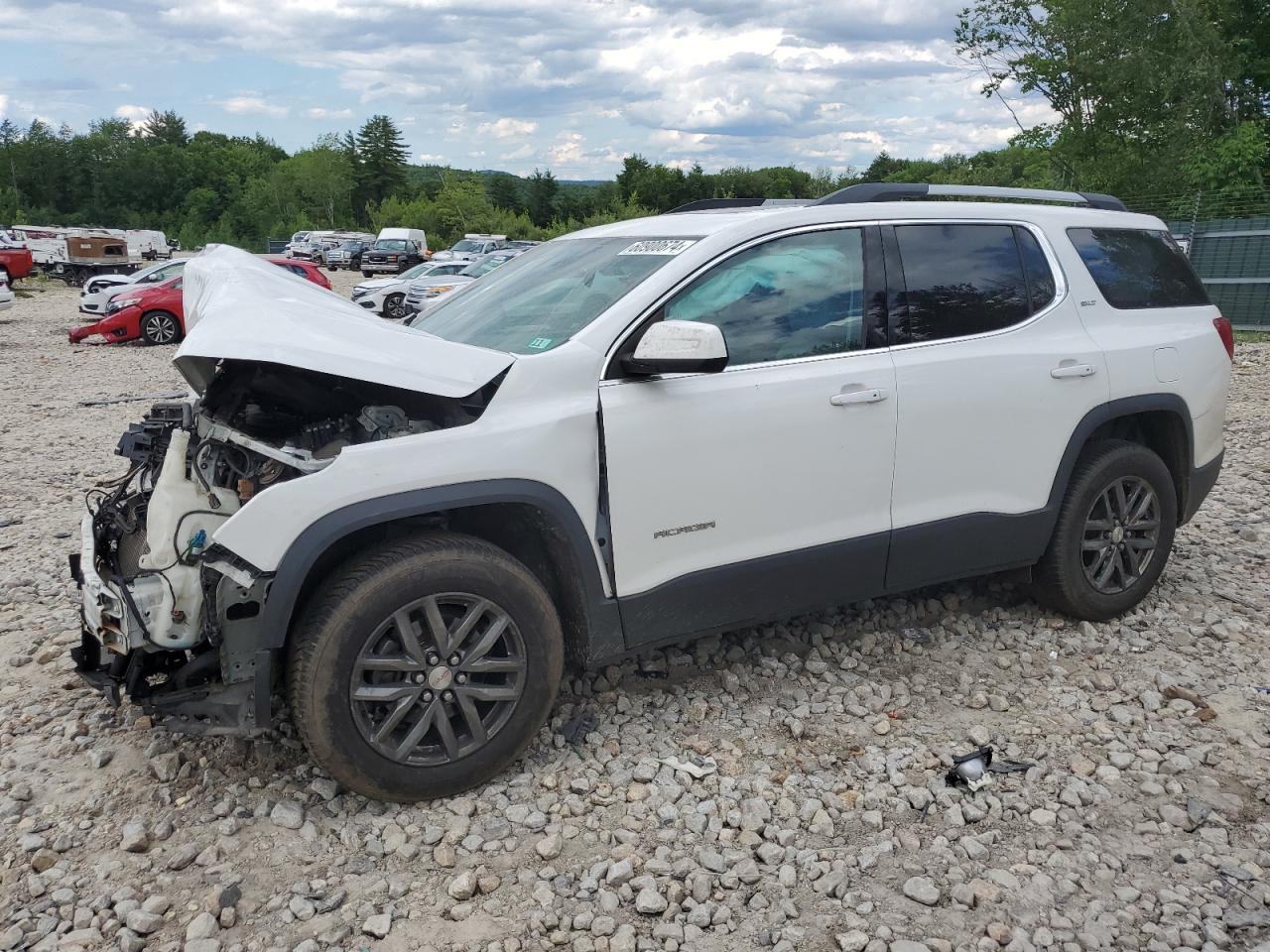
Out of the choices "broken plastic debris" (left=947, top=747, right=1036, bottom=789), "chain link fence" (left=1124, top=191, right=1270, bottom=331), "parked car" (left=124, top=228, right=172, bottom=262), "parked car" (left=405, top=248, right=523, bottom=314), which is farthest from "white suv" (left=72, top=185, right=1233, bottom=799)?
"parked car" (left=124, top=228, right=172, bottom=262)

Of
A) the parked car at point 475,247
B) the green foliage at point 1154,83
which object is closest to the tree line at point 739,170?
the green foliage at point 1154,83

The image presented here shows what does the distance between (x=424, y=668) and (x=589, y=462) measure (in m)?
0.86

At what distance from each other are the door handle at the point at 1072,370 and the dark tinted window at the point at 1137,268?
0.41m

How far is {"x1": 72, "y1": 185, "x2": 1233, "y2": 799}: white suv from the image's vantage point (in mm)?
3057

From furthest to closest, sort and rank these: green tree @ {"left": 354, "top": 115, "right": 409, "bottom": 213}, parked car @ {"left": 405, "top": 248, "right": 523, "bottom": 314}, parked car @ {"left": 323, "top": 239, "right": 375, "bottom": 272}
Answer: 1. green tree @ {"left": 354, "top": 115, "right": 409, "bottom": 213}
2. parked car @ {"left": 323, "top": 239, "right": 375, "bottom": 272}
3. parked car @ {"left": 405, "top": 248, "right": 523, "bottom": 314}

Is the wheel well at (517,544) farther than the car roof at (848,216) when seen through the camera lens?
No

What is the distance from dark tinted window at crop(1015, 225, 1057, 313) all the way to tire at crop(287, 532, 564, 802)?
256 cm

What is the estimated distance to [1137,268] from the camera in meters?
4.66

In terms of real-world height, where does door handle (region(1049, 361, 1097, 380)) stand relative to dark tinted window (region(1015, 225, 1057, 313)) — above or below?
below

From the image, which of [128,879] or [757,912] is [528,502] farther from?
[128,879]

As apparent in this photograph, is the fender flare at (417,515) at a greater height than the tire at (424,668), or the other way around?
the fender flare at (417,515)

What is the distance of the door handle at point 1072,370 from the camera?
4.21 metres

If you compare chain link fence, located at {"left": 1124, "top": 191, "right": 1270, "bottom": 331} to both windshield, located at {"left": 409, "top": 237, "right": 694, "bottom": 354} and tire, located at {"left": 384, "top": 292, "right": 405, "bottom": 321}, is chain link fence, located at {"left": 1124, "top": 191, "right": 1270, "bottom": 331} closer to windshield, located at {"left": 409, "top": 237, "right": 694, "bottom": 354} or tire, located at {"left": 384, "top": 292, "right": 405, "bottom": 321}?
windshield, located at {"left": 409, "top": 237, "right": 694, "bottom": 354}

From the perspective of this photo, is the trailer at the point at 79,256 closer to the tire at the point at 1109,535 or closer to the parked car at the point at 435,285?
the parked car at the point at 435,285
